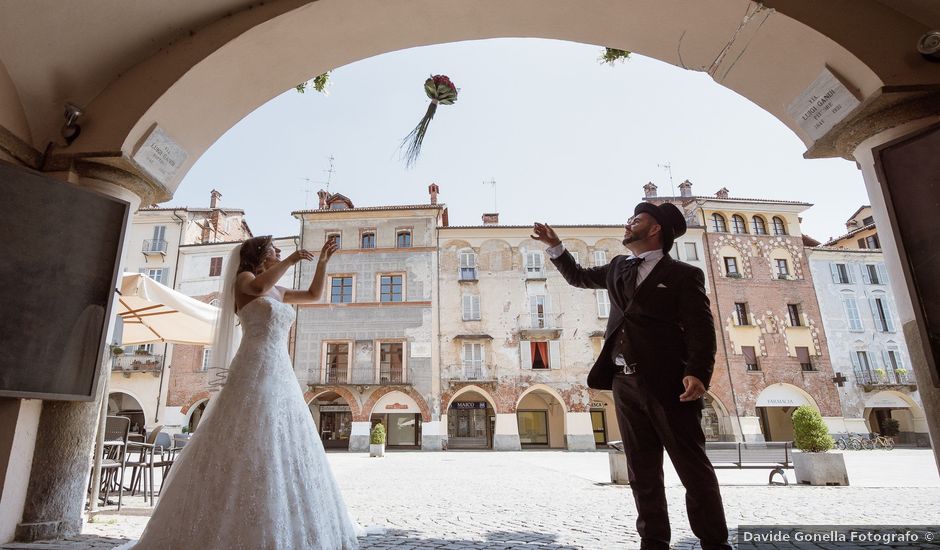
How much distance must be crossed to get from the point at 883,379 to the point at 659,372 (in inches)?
1242

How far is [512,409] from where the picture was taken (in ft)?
83.5

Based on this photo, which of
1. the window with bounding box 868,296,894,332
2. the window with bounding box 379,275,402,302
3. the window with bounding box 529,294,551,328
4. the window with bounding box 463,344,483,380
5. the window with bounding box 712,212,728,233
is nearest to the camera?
the window with bounding box 463,344,483,380

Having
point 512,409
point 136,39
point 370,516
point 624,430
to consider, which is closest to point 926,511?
point 624,430

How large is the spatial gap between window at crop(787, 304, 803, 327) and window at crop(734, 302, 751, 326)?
95.5 inches

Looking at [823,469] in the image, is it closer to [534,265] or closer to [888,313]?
[534,265]

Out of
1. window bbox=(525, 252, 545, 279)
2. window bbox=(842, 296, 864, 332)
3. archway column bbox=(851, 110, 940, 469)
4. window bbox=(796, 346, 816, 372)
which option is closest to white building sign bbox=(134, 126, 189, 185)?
archway column bbox=(851, 110, 940, 469)

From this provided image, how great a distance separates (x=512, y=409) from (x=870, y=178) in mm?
23077

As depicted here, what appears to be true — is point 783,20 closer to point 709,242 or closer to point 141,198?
point 141,198

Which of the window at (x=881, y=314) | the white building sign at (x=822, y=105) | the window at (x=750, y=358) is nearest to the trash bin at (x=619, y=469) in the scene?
the white building sign at (x=822, y=105)

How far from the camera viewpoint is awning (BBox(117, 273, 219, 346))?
577 cm

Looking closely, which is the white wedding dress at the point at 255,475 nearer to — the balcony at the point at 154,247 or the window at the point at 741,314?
the balcony at the point at 154,247

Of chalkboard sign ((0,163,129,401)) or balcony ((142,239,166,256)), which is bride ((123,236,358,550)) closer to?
chalkboard sign ((0,163,129,401))

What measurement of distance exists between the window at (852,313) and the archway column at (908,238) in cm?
3014

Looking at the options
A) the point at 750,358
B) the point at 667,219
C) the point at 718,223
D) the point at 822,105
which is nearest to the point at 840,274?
the point at 718,223
